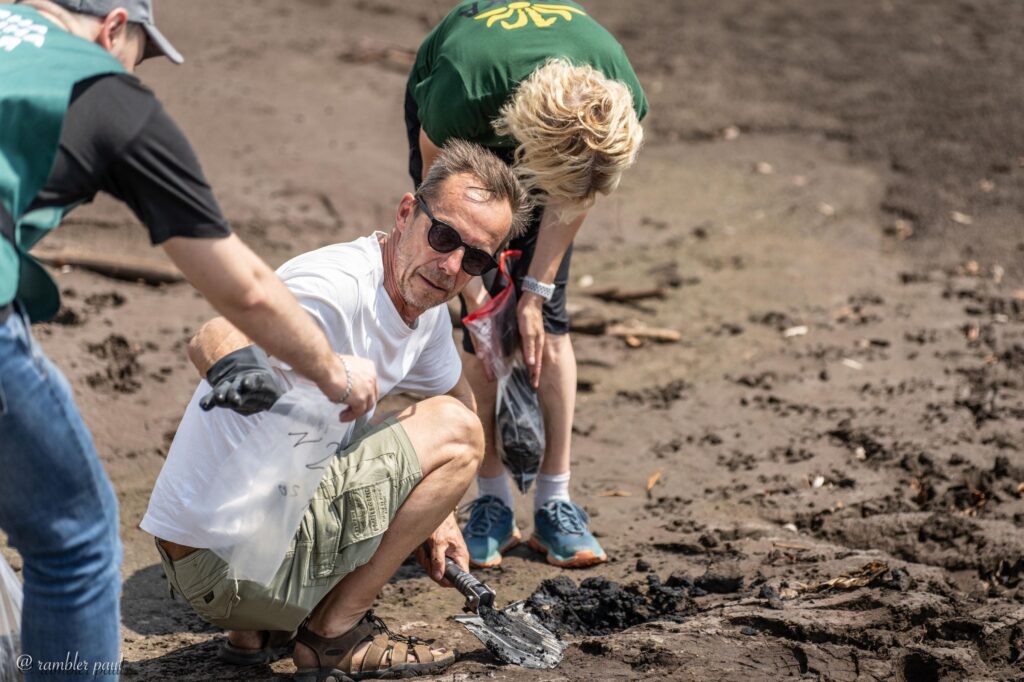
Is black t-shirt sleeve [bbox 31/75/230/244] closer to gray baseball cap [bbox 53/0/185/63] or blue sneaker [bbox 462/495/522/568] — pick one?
gray baseball cap [bbox 53/0/185/63]

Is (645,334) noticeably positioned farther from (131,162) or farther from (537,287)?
(131,162)

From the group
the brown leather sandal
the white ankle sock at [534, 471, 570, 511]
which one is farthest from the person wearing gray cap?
the white ankle sock at [534, 471, 570, 511]

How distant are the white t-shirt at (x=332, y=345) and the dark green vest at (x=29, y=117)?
0.62 metres

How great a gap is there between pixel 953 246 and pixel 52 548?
5618mm

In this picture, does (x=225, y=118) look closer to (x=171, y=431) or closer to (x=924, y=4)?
(x=171, y=431)

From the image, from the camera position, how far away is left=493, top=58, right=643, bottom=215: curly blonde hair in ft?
10.0

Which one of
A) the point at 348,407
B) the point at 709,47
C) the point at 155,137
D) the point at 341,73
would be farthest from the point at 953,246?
the point at 155,137

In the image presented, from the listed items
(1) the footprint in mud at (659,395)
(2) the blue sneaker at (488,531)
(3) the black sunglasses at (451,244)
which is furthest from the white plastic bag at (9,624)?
(1) the footprint in mud at (659,395)

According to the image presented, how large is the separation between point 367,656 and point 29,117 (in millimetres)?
1590

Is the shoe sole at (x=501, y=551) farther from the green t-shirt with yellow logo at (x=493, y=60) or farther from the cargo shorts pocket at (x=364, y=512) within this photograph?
the green t-shirt with yellow logo at (x=493, y=60)

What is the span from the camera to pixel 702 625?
320 cm

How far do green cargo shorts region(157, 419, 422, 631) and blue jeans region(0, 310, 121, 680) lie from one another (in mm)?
466

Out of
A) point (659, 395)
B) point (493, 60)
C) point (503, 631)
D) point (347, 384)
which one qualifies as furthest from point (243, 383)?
point (659, 395)

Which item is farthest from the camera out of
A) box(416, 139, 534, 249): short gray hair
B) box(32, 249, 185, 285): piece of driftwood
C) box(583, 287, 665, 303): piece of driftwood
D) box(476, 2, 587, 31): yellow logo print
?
box(583, 287, 665, 303): piece of driftwood
